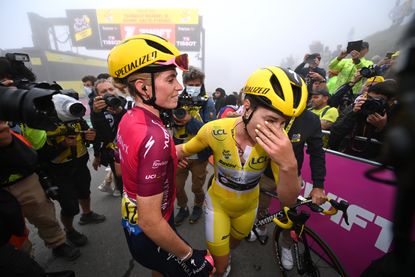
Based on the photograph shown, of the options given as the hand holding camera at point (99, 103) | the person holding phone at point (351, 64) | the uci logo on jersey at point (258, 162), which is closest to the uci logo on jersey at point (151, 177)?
the uci logo on jersey at point (258, 162)

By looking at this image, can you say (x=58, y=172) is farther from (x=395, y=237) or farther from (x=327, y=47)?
(x=327, y=47)

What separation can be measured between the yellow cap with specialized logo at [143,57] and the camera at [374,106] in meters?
2.41

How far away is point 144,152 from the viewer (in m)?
1.32

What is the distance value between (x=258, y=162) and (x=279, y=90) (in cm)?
72

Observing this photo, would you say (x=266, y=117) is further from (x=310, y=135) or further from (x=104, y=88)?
(x=104, y=88)

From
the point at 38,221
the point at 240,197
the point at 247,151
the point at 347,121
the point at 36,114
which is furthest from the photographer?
the point at 347,121

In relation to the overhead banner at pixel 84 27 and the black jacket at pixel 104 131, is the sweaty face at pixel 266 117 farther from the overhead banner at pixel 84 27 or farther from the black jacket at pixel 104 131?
the overhead banner at pixel 84 27

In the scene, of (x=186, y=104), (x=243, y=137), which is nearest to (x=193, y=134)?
(x=186, y=104)

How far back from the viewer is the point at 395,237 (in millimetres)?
409

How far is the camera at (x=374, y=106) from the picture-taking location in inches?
102

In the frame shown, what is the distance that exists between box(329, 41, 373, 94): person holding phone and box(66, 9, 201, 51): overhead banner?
21.8m

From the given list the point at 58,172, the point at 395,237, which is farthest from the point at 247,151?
the point at 58,172

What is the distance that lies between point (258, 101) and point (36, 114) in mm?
1535

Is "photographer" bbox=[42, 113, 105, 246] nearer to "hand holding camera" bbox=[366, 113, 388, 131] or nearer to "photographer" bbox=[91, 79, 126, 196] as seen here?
"photographer" bbox=[91, 79, 126, 196]
